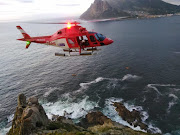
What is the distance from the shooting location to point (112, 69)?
68.7 metres

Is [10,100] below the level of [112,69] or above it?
below

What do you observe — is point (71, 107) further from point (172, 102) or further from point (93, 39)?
point (172, 102)

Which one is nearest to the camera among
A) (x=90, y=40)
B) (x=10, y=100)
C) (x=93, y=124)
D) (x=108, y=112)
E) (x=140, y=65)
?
(x=90, y=40)

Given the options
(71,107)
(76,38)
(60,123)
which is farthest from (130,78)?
(60,123)

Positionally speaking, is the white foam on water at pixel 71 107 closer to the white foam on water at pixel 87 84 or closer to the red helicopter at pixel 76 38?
the white foam on water at pixel 87 84

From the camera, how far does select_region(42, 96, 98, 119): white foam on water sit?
4378 centimetres

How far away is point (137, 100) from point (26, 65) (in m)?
62.8

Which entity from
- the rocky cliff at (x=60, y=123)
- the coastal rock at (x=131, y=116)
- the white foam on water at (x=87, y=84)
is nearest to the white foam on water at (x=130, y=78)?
the white foam on water at (x=87, y=84)

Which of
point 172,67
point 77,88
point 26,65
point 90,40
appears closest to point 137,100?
point 77,88

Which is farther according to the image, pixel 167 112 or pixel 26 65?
pixel 26 65

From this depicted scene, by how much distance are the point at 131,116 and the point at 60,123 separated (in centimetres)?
2097

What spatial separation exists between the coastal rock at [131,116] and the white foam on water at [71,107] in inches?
330

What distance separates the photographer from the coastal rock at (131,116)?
37.9 m

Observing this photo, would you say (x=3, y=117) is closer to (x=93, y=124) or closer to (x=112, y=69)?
(x=93, y=124)
